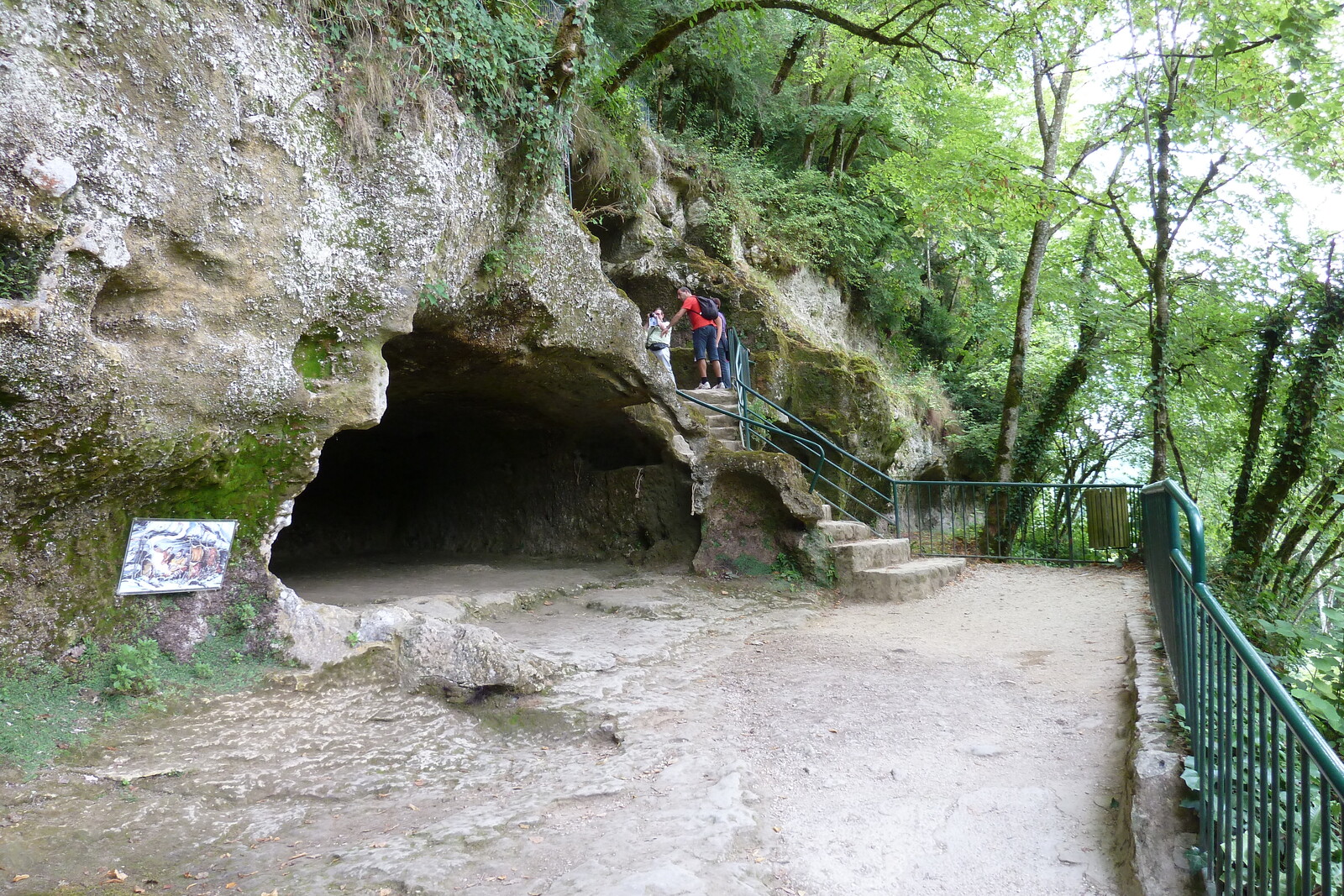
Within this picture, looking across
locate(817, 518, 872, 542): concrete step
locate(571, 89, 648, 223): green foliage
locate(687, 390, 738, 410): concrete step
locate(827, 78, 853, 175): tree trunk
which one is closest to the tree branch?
locate(571, 89, 648, 223): green foliage

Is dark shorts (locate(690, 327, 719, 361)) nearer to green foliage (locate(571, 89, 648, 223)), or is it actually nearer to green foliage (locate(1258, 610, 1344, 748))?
green foliage (locate(571, 89, 648, 223))

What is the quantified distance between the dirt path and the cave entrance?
323cm

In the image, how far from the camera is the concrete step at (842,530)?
8.82 m

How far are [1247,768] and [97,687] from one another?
506 centimetres

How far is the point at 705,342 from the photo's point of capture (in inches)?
410

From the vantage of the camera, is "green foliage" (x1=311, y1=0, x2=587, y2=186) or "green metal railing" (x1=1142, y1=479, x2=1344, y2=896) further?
"green foliage" (x1=311, y1=0, x2=587, y2=186)

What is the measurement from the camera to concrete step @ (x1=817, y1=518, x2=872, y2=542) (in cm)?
882

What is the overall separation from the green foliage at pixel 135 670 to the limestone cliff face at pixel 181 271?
16 centimetres

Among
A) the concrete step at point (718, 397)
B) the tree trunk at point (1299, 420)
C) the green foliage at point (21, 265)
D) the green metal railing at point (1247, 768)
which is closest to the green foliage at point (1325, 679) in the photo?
the green metal railing at point (1247, 768)

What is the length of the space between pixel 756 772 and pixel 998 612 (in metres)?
4.71

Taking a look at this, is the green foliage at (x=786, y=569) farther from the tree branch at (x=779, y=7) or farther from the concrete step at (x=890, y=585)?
the tree branch at (x=779, y=7)

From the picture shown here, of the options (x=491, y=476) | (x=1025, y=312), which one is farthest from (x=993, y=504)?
(x=491, y=476)

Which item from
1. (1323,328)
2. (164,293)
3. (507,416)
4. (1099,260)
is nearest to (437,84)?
(164,293)

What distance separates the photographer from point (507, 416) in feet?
32.8
